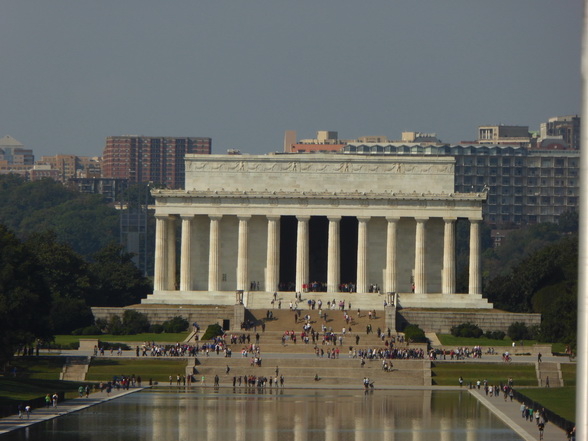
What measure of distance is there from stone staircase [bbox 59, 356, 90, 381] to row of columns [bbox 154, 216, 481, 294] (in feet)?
103

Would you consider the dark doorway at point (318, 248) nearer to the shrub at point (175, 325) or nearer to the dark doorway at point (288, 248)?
the dark doorway at point (288, 248)

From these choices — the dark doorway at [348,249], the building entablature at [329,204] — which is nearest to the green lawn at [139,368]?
the building entablature at [329,204]

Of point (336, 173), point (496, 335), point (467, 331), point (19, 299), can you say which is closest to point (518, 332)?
point (496, 335)

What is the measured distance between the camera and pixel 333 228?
445ft

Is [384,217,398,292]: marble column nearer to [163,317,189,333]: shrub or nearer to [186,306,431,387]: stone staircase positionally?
[186,306,431,387]: stone staircase

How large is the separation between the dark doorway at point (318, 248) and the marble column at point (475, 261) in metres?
13.7

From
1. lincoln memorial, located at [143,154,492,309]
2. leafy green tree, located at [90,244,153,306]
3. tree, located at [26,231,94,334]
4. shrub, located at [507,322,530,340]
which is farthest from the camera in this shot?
leafy green tree, located at [90,244,153,306]

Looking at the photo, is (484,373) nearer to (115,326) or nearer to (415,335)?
(415,335)

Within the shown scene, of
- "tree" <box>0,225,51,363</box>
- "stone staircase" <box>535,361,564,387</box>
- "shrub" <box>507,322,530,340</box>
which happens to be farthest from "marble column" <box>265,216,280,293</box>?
"stone staircase" <box>535,361,564,387</box>

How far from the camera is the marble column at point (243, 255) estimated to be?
13625 cm

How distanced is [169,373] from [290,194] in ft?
111

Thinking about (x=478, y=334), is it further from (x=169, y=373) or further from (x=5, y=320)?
(x=5, y=320)

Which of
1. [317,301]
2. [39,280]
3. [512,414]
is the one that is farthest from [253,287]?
[512,414]

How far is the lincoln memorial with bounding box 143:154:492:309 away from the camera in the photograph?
13475cm
